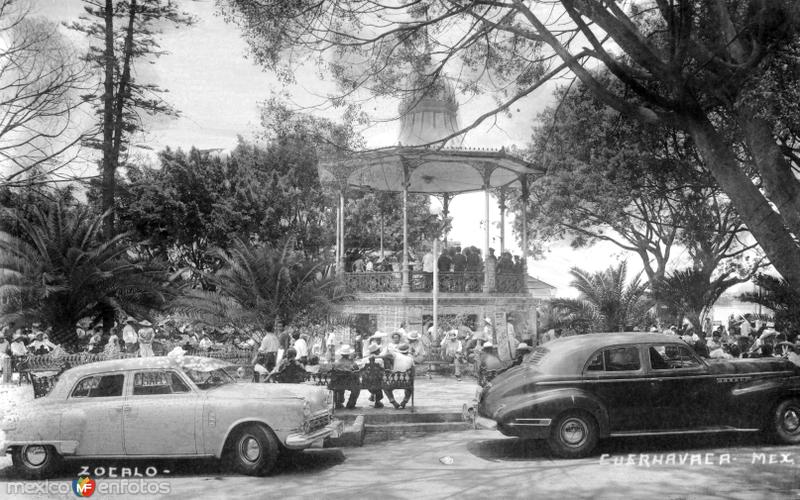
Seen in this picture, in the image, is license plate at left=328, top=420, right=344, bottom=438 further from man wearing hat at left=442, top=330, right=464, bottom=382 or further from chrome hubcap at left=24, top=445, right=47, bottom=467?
man wearing hat at left=442, top=330, right=464, bottom=382

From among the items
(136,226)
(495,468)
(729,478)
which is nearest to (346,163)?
(495,468)

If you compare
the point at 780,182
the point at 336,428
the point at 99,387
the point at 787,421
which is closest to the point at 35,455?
the point at 99,387

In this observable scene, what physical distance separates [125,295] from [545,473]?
31.8 ft

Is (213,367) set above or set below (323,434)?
above

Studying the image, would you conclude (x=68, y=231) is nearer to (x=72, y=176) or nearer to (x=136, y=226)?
(x=72, y=176)

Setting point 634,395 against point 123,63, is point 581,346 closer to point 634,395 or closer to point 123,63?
point 634,395

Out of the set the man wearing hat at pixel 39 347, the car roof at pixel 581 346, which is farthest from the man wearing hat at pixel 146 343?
the car roof at pixel 581 346

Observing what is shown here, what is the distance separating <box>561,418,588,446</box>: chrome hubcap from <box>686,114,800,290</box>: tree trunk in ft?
10.2

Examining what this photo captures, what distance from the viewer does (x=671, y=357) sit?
8695 millimetres

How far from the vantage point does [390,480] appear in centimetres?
715

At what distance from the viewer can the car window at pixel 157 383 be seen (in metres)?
7.69

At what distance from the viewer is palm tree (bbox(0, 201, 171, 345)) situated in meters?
11.5

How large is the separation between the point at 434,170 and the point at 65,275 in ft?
42.6

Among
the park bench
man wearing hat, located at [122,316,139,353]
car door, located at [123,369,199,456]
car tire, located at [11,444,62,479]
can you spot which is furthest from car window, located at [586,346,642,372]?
man wearing hat, located at [122,316,139,353]
